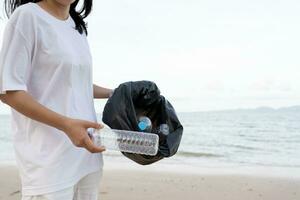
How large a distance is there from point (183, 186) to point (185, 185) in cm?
9

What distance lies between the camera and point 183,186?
20.2ft

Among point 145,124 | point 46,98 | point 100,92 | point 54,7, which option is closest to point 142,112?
point 145,124

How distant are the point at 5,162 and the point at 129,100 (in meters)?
8.25

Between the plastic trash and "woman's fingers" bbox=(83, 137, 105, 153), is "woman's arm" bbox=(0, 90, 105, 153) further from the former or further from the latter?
the plastic trash

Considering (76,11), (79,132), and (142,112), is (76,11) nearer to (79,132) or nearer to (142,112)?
(142,112)

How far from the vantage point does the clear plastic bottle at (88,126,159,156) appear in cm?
148

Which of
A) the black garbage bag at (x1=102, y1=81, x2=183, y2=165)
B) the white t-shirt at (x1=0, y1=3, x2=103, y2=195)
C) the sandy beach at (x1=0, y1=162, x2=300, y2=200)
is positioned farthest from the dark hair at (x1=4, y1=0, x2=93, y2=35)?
the sandy beach at (x1=0, y1=162, x2=300, y2=200)

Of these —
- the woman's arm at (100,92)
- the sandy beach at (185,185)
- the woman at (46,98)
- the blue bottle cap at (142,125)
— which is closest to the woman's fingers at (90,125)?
the woman at (46,98)

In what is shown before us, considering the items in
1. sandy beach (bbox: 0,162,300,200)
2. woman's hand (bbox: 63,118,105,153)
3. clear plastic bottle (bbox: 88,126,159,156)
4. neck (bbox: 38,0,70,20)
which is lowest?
sandy beach (bbox: 0,162,300,200)

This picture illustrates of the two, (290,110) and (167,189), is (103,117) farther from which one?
(290,110)

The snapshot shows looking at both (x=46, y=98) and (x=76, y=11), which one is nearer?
(x=46, y=98)

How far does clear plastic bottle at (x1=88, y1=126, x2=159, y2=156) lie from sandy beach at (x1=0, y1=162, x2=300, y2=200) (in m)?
3.89

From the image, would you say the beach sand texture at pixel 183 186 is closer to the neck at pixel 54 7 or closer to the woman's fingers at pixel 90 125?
the neck at pixel 54 7

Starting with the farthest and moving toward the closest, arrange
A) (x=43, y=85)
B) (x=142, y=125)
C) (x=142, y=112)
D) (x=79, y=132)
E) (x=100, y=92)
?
(x=100, y=92) < (x=142, y=112) < (x=142, y=125) < (x=43, y=85) < (x=79, y=132)
